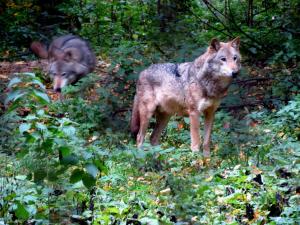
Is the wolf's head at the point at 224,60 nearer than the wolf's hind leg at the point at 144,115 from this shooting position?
Yes

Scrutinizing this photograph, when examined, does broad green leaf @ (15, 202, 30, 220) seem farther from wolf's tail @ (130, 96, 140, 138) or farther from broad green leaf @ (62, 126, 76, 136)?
wolf's tail @ (130, 96, 140, 138)

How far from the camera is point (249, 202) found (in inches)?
244

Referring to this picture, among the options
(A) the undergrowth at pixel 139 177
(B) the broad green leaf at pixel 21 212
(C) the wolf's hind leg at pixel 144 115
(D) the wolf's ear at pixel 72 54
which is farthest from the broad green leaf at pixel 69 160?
(D) the wolf's ear at pixel 72 54

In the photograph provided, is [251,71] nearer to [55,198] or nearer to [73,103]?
[73,103]

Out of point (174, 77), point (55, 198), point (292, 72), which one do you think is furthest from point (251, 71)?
point (55, 198)

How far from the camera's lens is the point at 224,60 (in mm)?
10086

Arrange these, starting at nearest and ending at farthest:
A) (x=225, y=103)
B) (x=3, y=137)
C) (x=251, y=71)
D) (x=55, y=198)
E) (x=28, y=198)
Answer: (x=28, y=198) < (x=55, y=198) < (x=3, y=137) < (x=225, y=103) < (x=251, y=71)

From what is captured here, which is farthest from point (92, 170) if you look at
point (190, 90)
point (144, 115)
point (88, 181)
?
point (144, 115)

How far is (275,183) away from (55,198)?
229cm

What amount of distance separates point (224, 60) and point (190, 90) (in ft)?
2.49

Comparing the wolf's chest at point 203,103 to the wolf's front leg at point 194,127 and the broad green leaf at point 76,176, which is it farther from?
the broad green leaf at point 76,176

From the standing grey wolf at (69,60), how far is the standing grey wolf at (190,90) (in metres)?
4.31

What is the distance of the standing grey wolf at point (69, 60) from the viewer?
15000 millimetres

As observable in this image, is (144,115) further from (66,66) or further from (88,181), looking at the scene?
(88,181)
